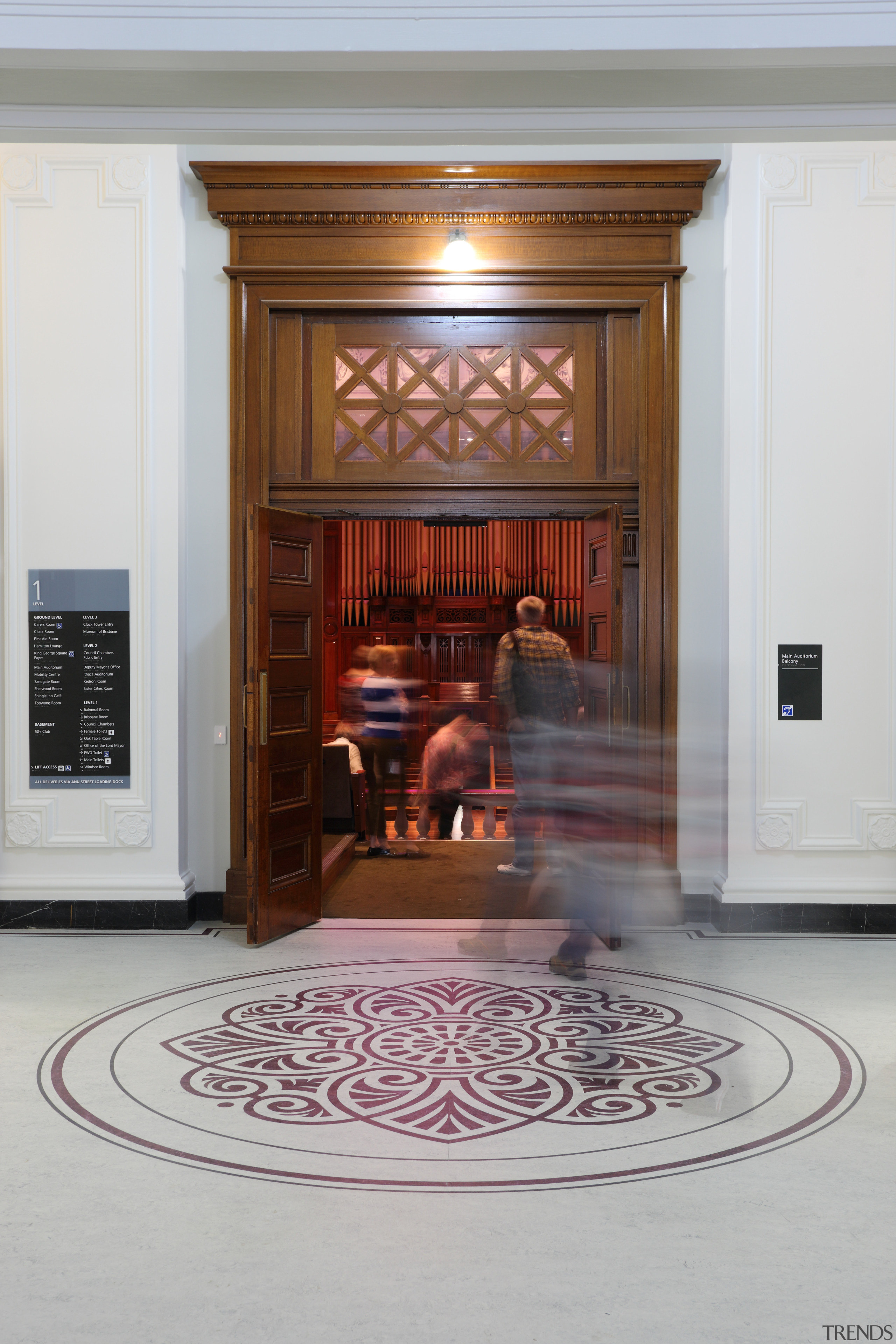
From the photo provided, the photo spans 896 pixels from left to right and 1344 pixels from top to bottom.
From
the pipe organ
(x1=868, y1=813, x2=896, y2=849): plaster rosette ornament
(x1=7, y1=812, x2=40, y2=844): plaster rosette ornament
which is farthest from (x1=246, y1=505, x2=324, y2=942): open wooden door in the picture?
the pipe organ

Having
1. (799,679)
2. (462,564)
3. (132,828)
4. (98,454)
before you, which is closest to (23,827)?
(132,828)

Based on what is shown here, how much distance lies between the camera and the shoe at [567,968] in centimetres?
501

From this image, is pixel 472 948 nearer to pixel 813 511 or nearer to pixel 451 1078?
pixel 451 1078

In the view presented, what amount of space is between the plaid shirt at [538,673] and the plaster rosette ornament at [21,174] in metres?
3.71

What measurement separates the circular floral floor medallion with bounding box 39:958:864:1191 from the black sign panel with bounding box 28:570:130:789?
1726 millimetres

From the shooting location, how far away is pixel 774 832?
6.00 meters

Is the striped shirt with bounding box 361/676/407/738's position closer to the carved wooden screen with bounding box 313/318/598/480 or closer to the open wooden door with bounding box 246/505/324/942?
the open wooden door with bounding box 246/505/324/942

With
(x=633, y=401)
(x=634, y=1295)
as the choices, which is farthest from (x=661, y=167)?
(x=634, y=1295)

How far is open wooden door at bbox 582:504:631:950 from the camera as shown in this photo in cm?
546

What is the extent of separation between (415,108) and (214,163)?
13.9ft

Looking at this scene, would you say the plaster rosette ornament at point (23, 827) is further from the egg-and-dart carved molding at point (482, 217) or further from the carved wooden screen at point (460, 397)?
the egg-and-dart carved molding at point (482, 217)

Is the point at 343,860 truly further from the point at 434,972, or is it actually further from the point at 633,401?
the point at 633,401

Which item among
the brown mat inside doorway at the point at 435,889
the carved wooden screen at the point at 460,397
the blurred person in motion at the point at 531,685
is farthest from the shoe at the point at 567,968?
the carved wooden screen at the point at 460,397

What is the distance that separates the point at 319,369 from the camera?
20.8 ft
